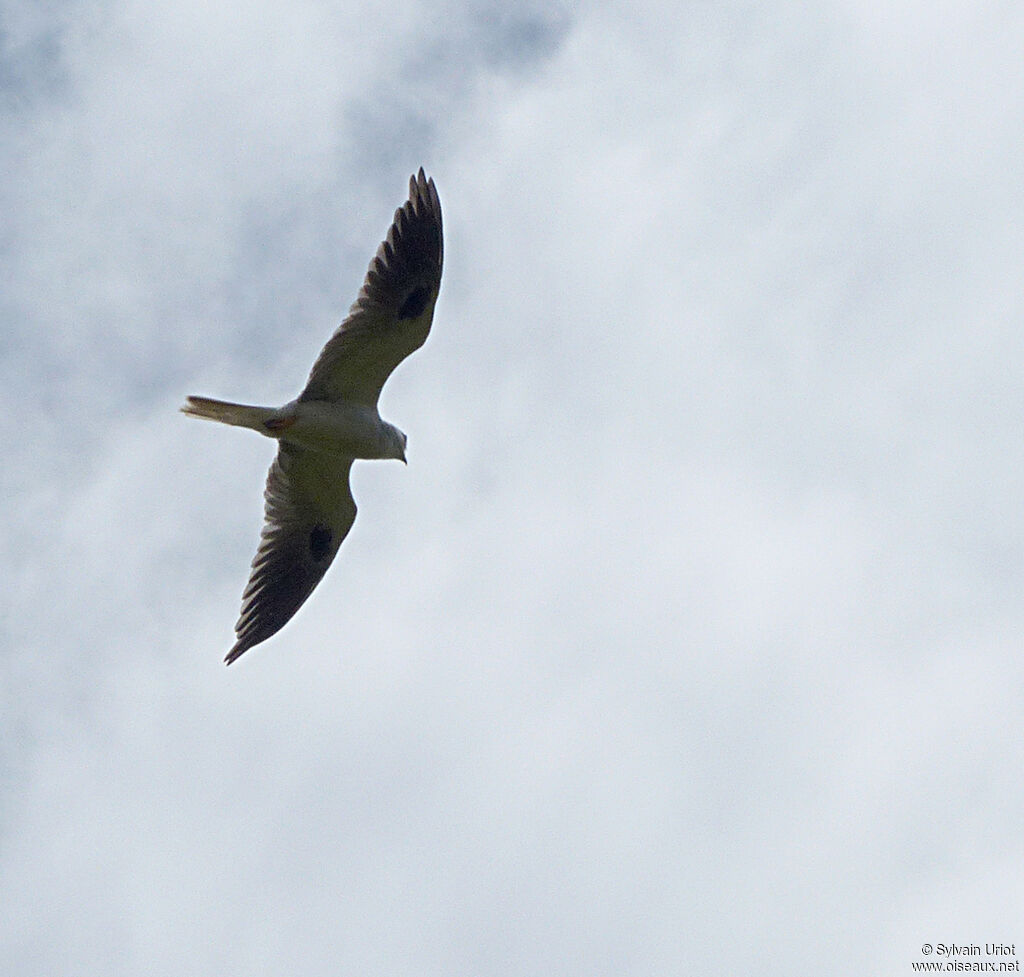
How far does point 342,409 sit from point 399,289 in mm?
1349

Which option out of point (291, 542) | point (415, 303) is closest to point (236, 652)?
point (291, 542)

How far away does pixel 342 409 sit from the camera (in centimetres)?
1448

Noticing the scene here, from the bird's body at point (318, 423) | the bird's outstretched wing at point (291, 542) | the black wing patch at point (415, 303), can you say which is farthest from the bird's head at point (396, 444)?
the black wing patch at point (415, 303)

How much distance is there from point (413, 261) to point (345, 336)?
976 millimetres

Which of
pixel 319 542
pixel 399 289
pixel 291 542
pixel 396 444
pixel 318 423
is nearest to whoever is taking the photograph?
Answer: pixel 399 289

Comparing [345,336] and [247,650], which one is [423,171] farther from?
[247,650]

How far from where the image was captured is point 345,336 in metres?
14.1

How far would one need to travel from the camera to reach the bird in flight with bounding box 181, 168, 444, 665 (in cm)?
1405

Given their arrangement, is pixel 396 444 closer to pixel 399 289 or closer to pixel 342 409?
pixel 342 409

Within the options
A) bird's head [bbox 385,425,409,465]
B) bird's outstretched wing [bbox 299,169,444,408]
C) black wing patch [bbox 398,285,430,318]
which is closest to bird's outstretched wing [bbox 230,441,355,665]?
bird's head [bbox 385,425,409,465]

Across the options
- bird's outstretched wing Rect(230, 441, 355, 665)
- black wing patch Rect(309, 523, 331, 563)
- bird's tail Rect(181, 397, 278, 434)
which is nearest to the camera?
bird's tail Rect(181, 397, 278, 434)

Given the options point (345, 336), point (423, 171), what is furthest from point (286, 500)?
point (423, 171)

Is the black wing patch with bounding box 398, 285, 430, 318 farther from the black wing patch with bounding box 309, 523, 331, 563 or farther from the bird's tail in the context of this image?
the black wing patch with bounding box 309, 523, 331, 563

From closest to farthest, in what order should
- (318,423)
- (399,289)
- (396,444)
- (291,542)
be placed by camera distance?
1. (399,289)
2. (318,423)
3. (396,444)
4. (291,542)
